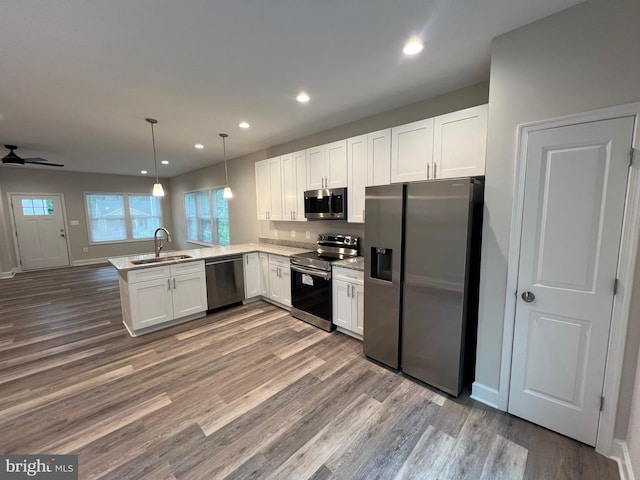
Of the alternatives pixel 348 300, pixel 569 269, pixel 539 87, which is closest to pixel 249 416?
pixel 348 300

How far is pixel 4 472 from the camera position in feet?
5.19

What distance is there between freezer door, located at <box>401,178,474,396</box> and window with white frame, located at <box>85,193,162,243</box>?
30.3ft

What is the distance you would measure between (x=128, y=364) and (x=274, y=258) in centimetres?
216

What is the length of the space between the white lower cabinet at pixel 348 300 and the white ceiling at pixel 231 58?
200 cm

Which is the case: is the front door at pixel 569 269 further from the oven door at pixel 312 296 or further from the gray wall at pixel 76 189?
the gray wall at pixel 76 189

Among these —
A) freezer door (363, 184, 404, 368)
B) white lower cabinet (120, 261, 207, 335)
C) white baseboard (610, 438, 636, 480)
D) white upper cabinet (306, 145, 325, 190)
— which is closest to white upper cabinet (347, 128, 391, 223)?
white upper cabinet (306, 145, 325, 190)

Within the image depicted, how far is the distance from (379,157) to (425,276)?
4.90ft

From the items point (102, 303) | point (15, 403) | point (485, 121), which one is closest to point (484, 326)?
point (485, 121)

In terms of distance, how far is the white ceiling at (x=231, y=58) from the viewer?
1589 millimetres

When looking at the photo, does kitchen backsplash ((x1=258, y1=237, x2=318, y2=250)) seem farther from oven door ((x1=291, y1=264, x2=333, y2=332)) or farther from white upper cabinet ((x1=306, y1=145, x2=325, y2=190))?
white upper cabinet ((x1=306, y1=145, x2=325, y2=190))

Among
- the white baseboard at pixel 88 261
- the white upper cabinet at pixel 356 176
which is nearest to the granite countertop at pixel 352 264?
the white upper cabinet at pixel 356 176

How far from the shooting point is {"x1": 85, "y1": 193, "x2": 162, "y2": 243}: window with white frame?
7.79 meters

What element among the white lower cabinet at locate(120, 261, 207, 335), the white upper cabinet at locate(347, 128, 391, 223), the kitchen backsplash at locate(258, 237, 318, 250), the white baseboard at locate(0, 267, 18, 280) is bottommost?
the white baseboard at locate(0, 267, 18, 280)

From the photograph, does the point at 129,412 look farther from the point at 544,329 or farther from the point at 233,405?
Answer: the point at 544,329
